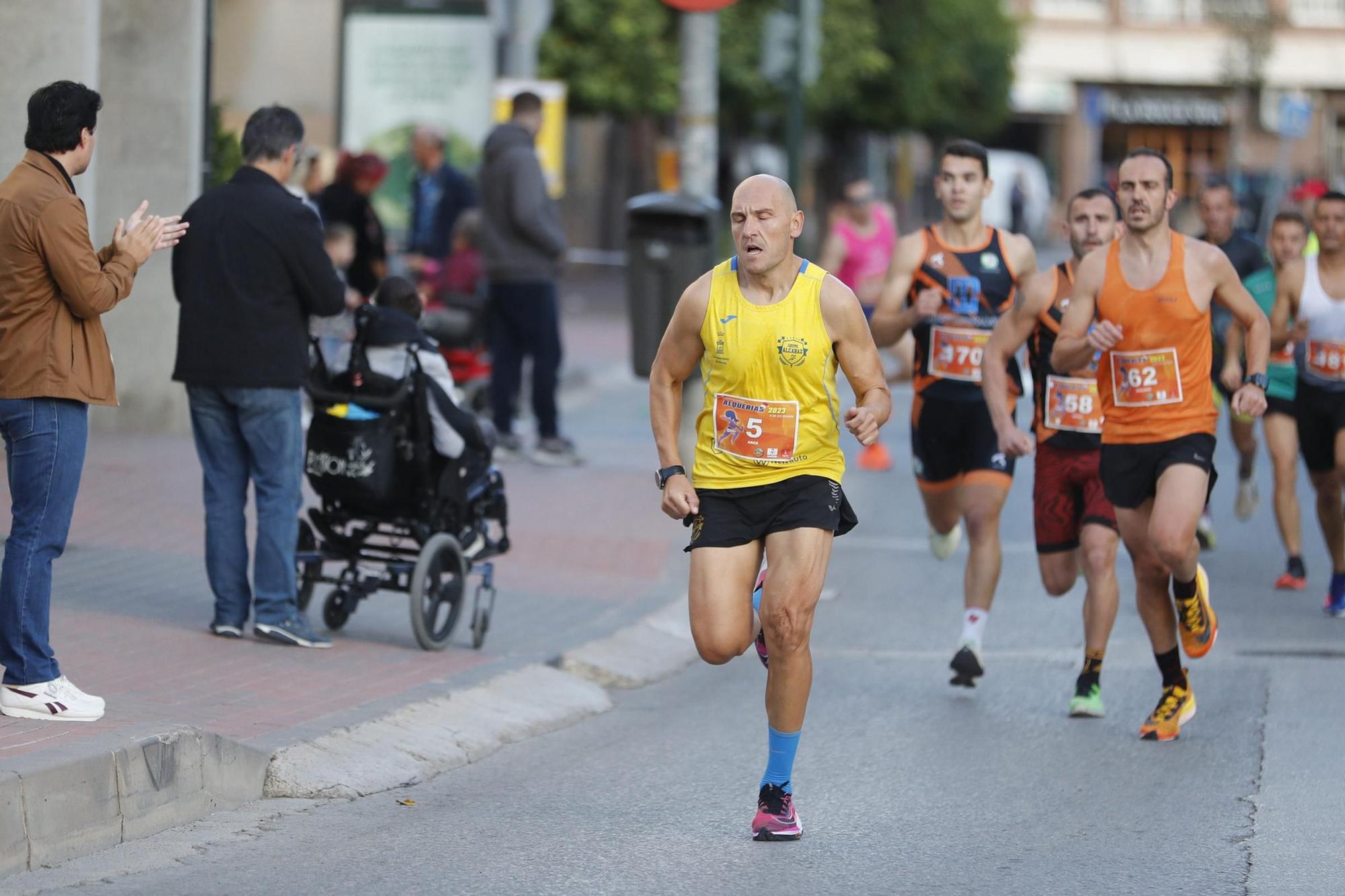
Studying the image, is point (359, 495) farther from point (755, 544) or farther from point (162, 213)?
point (162, 213)

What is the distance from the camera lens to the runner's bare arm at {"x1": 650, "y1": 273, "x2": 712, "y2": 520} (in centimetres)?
629

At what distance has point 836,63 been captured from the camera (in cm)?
3719

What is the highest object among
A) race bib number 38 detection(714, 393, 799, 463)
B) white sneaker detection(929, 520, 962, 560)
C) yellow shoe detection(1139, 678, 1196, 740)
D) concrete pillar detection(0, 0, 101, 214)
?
concrete pillar detection(0, 0, 101, 214)

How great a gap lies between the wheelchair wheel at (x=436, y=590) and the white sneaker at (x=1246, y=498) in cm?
598

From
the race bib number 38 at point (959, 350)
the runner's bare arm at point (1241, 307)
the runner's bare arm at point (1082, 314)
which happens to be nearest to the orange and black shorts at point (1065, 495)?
the race bib number 38 at point (959, 350)

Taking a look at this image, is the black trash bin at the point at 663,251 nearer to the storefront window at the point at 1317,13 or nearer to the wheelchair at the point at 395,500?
the wheelchair at the point at 395,500

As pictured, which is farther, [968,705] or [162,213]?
[162,213]

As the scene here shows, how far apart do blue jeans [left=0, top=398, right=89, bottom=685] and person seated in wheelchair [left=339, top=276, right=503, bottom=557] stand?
2017 mm

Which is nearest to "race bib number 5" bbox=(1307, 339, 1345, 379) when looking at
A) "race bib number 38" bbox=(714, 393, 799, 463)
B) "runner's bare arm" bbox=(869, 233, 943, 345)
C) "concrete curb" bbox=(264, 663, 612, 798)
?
"runner's bare arm" bbox=(869, 233, 943, 345)

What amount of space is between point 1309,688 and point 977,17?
39.3 m

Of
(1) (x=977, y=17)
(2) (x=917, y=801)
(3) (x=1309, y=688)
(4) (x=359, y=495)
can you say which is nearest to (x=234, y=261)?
(4) (x=359, y=495)

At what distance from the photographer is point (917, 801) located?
6.81 m

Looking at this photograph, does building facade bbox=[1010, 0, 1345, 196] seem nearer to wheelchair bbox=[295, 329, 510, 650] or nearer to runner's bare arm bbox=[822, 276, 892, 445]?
wheelchair bbox=[295, 329, 510, 650]

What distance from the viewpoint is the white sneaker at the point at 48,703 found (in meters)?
6.55
